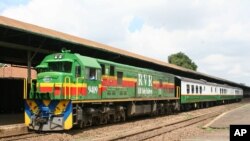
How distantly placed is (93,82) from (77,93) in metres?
1.66

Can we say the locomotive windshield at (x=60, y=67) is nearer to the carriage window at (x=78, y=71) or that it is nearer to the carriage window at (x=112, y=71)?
the carriage window at (x=78, y=71)

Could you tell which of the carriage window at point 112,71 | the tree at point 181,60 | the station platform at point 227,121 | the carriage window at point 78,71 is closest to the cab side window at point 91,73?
the carriage window at point 78,71

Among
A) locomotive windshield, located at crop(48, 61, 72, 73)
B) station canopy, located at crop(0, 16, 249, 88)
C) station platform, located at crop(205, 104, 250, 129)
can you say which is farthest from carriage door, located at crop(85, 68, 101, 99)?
station platform, located at crop(205, 104, 250, 129)

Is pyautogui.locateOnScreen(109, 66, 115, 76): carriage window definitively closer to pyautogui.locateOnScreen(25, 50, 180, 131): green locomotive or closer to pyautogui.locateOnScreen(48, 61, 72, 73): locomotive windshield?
pyautogui.locateOnScreen(25, 50, 180, 131): green locomotive

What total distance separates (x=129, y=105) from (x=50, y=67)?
23.4 feet

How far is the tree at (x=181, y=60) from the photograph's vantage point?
11093cm

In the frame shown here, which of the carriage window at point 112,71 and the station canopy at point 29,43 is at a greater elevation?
the station canopy at point 29,43

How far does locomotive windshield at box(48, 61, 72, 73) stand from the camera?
1791 centimetres

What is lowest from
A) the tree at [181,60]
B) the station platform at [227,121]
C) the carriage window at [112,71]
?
the station platform at [227,121]

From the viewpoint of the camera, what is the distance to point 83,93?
18.1m

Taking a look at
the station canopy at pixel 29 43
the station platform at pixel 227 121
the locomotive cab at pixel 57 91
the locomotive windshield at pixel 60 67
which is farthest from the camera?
the station platform at pixel 227 121

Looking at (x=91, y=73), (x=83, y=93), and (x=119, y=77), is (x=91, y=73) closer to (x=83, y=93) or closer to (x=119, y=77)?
(x=83, y=93)

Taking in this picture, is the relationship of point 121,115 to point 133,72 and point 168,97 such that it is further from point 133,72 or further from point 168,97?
point 168,97

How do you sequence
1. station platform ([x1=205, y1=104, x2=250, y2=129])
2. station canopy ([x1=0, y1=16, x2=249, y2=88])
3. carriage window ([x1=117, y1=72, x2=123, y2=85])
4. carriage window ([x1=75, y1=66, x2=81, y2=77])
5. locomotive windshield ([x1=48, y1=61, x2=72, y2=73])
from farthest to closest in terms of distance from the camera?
1. carriage window ([x1=117, y1=72, x2=123, y2=85])
2. station platform ([x1=205, y1=104, x2=250, y2=129])
3. station canopy ([x1=0, y1=16, x2=249, y2=88])
4. locomotive windshield ([x1=48, y1=61, x2=72, y2=73])
5. carriage window ([x1=75, y1=66, x2=81, y2=77])
